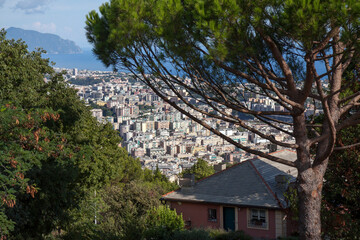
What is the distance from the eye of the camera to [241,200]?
40.6 ft

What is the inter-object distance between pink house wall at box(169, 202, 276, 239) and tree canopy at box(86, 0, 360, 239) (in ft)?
20.7

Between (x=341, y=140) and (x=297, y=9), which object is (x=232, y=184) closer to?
(x=341, y=140)

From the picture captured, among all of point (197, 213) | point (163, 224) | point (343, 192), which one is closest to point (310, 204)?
point (343, 192)

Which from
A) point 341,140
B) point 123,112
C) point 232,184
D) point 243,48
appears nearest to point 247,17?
point 243,48

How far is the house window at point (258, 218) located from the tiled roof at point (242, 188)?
23cm

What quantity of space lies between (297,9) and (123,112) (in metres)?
149

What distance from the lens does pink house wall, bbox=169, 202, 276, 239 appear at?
39.0 ft

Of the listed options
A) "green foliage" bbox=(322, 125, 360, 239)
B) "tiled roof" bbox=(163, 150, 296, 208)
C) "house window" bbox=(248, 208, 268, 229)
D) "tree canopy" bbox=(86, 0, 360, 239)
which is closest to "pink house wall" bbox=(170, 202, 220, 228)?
"tiled roof" bbox=(163, 150, 296, 208)

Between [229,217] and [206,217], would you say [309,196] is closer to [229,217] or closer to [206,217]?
[229,217]

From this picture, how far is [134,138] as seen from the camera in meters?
126

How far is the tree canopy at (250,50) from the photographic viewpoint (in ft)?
15.2

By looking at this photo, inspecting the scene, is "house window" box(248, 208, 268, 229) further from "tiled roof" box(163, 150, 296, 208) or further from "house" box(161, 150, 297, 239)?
"tiled roof" box(163, 150, 296, 208)

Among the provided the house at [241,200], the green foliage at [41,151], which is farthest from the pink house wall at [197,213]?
the green foliage at [41,151]

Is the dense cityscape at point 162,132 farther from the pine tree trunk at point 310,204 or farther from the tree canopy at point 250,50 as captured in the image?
the pine tree trunk at point 310,204
